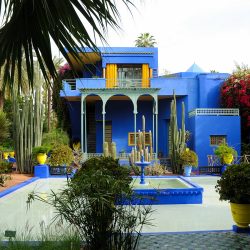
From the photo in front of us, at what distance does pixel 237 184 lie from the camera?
6.42 m

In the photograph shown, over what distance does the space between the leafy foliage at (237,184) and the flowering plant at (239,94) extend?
1467 cm

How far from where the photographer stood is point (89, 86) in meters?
22.4

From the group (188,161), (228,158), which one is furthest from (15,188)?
(228,158)

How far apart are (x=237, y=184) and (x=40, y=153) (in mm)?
12607

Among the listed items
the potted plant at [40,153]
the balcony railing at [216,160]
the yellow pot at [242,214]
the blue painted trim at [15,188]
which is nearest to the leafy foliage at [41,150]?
the potted plant at [40,153]

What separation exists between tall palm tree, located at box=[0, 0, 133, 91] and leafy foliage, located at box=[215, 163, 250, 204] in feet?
14.6

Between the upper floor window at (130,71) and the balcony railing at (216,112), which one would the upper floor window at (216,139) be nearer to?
the balcony railing at (216,112)

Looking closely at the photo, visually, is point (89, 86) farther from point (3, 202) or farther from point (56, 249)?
point (56, 249)

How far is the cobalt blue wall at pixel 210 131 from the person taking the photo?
20109 millimetres

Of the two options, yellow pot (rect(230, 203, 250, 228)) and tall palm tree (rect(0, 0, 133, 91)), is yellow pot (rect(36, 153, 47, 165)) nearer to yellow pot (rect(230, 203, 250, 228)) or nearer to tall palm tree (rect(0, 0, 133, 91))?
yellow pot (rect(230, 203, 250, 228))

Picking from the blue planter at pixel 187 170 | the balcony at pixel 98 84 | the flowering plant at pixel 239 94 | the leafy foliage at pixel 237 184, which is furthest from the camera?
the balcony at pixel 98 84

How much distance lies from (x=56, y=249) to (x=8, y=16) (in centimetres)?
230

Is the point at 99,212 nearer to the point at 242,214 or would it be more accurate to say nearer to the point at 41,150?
the point at 242,214

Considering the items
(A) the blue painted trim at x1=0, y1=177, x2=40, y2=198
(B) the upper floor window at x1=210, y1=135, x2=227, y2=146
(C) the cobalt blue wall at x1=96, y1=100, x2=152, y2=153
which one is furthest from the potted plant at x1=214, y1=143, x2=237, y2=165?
(A) the blue painted trim at x1=0, y1=177, x2=40, y2=198
